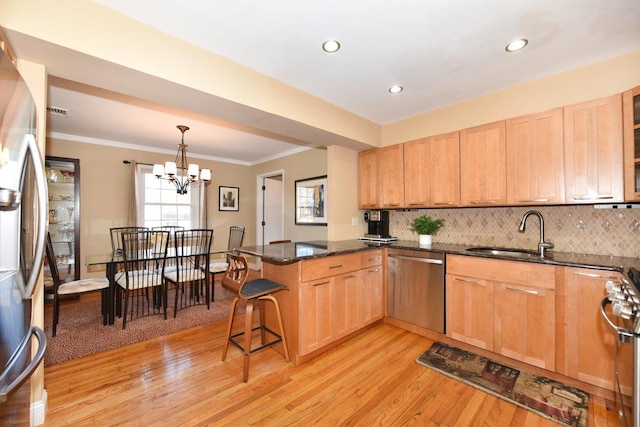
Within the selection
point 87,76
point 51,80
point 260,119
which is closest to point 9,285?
point 87,76

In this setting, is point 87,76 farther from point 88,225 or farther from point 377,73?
point 88,225

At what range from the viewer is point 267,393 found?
1.95m

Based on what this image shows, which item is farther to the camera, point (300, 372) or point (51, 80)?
point (51, 80)

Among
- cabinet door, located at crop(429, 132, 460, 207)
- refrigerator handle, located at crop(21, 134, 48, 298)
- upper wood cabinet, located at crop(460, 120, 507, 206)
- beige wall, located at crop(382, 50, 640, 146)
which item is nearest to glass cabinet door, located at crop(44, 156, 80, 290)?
refrigerator handle, located at crop(21, 134, 48, 298)

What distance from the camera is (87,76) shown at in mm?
1807

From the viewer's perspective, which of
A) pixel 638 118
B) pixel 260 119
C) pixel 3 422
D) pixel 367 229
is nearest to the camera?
pixel 3 422

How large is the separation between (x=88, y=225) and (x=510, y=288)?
18.7ft

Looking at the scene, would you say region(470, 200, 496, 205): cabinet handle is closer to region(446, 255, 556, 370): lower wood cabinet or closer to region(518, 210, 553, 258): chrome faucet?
region(518, 210, 553, 258): chrome faucet

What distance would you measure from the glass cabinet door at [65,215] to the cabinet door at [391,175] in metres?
4.49

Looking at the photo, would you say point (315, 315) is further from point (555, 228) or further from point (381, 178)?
point (555, 228)

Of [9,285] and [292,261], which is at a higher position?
[9,285]

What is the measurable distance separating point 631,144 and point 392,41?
1911mm

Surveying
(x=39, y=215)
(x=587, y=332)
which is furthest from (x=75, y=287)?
(x=587, y=332)

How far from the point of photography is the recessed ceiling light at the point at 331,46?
1955 millimetres
